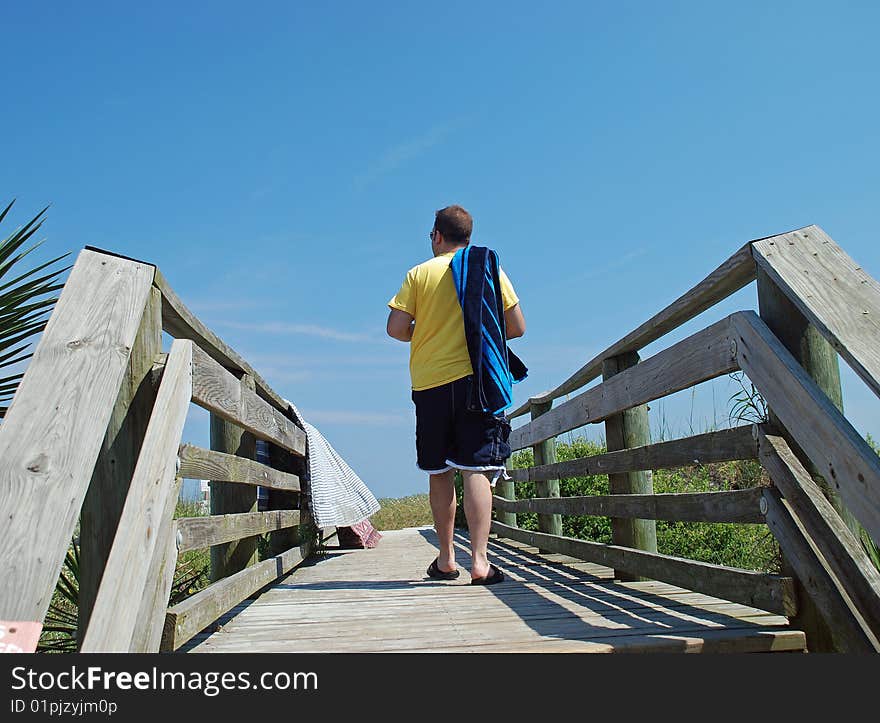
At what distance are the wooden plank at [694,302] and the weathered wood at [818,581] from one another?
65 centimetres

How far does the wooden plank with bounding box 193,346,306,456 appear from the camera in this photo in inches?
98.7

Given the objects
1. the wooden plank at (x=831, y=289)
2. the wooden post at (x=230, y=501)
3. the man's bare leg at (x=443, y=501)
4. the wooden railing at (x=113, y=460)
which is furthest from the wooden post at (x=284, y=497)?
the wooden plank at (x=831, y=289)

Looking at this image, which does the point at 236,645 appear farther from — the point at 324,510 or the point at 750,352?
the point at 324,510

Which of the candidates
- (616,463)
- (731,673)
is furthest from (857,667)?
(616,463)

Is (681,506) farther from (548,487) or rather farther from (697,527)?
(697,527)

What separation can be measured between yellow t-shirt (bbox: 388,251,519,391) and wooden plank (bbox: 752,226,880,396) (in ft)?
5.57

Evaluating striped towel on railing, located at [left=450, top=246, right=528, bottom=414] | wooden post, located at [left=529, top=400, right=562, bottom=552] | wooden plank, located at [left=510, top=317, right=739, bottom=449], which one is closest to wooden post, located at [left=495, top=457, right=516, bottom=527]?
wooden post, located at [left=529, top=400, right=562, bottom=552]

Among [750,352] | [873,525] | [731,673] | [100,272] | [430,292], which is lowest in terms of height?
[731,673]

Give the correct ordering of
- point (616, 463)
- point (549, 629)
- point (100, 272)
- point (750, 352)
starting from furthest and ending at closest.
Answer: point (616, 463), point (549, 629), point (750, 352), point (100, 272)

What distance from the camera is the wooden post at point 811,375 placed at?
2.27 m

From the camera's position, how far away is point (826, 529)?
7.05 feet

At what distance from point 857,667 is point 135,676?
1506 mm

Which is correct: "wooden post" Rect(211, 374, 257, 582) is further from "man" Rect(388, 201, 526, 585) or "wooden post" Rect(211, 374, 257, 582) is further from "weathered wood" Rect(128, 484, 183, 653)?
"weathered wood" Rect(128, 484, 183, 653)

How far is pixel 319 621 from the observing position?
2.89 meters
